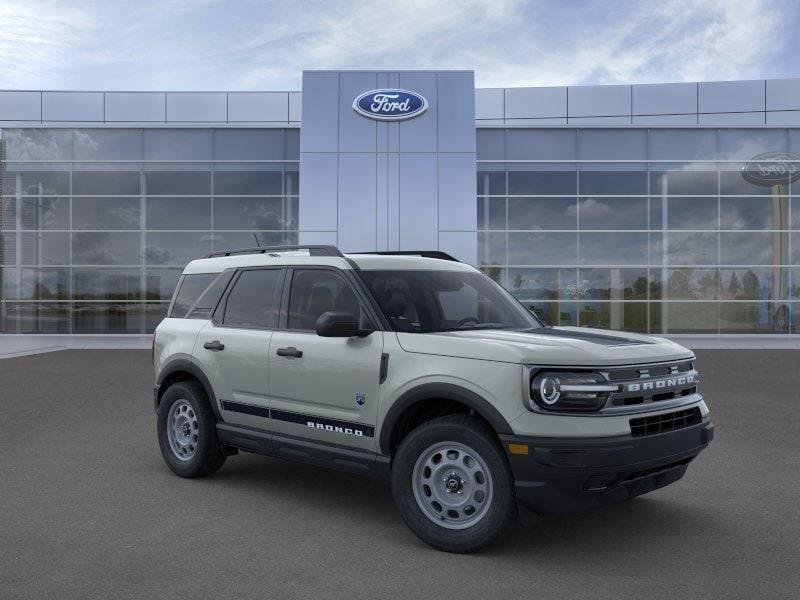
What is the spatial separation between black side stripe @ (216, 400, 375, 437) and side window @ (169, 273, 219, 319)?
1191 mm

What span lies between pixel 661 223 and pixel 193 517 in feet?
89.5

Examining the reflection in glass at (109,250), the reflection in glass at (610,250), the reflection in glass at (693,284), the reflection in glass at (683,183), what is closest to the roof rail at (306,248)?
the reflection in glass at (610,250)

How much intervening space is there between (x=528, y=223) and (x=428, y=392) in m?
25.6

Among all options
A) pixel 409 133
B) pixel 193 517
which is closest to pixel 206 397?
pixel 193 517

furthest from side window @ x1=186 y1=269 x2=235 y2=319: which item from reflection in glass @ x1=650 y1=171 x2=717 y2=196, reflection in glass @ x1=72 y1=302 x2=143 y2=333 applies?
reflection in glass @ x1=650 y1=171 x2=717 y2=196

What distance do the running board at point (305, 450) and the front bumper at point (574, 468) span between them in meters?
1.06

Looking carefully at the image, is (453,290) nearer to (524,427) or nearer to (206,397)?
(524,427)

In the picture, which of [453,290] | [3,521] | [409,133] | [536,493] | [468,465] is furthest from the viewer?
[409,133]

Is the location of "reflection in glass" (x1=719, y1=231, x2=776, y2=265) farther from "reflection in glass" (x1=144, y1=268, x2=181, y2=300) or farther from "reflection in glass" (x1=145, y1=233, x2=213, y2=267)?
"reflection in glass" (x1=144, y1=268, x2=181, y2=300)

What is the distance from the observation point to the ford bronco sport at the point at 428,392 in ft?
15.1

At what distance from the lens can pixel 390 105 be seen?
27406 millimetres

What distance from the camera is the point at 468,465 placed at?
16.0 ft

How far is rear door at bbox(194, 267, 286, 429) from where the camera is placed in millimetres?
6211

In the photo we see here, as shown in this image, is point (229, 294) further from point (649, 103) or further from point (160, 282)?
point (649, 103)
